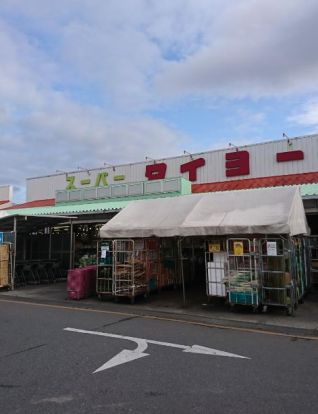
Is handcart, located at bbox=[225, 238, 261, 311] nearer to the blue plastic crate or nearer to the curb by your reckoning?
the blue plastic crate

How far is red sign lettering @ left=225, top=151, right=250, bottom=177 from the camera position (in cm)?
2514

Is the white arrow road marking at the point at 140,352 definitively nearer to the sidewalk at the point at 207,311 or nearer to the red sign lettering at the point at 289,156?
the sidewalk at the point at 207,311

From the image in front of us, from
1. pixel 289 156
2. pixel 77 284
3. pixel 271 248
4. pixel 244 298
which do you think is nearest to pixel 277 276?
pixel 271 248

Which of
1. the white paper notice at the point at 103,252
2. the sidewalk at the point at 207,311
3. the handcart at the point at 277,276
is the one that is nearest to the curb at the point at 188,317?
the sidewalk at the point at 207,311

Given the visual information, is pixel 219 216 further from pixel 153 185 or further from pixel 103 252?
pixel 153 185

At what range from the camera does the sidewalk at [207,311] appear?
30.9 ft

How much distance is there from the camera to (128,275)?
12758mm

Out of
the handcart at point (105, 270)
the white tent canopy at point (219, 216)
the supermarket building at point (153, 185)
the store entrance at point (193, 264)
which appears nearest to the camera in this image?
the white tent canopy at point (219, 216)

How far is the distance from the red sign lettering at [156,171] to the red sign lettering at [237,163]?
4416mm

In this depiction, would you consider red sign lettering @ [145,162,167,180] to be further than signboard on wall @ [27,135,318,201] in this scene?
Yes

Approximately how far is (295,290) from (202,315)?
257 cm

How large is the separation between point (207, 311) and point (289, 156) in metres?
15.0

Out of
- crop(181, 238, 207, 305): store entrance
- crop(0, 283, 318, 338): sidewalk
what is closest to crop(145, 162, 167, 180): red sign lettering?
crop(181, 238, 207, 305): store entrance

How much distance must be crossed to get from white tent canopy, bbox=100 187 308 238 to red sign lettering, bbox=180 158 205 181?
12.5 meters
